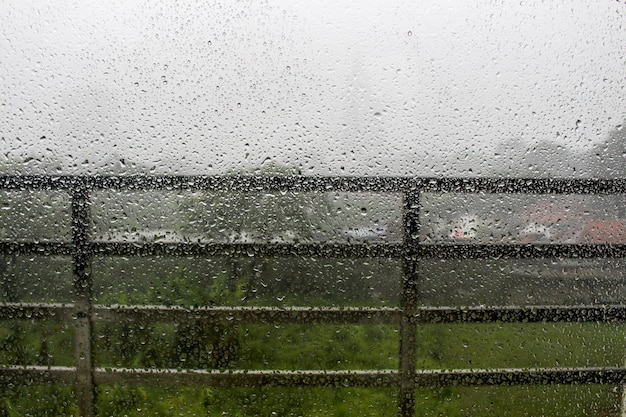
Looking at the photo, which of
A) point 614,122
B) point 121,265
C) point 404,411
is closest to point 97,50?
point 121,265

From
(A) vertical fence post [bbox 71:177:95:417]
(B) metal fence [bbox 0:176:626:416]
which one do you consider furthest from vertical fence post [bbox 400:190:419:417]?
(A) vertical fence post [bbox 71:177:95:417]

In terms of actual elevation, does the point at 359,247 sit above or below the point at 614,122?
below

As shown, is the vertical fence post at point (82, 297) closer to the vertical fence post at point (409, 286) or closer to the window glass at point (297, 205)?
the window glass at point (297, 205)

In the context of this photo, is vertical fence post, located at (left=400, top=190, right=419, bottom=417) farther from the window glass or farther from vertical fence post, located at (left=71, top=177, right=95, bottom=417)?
vertical fence post, located at (left=71, top=177, right=95, bottom=417)

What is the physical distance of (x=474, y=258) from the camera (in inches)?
44.8

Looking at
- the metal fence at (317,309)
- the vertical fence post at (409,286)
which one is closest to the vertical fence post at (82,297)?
the metal fence at (317,309)

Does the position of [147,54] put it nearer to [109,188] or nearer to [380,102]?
[109,188]

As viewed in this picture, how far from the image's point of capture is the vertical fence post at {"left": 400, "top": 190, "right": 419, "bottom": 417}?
1124 millimetres

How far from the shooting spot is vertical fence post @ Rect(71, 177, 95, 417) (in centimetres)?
111

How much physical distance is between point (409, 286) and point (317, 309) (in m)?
0.24

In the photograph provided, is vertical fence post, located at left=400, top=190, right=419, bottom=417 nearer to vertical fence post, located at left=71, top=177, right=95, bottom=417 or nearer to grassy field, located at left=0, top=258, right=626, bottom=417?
grassy field, located at left=0, top=258, right=626, bottom=417

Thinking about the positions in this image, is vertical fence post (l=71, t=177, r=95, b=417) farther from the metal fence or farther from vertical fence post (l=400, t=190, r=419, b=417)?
vertical fence post (l=400, t=190, r=419, b=417)

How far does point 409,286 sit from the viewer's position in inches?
44.4

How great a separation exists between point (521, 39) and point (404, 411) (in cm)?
99
